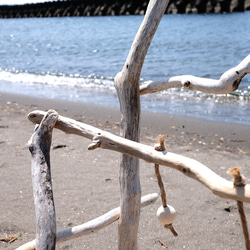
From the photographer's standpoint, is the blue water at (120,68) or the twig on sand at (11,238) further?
the blue water at (120,68)

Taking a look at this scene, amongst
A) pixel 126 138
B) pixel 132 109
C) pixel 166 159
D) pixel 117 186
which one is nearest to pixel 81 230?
pixel 126 138

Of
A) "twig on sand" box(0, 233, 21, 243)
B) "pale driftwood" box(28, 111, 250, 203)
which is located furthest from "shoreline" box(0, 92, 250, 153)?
"pale driftwood" box(28, 111, 250, 203)

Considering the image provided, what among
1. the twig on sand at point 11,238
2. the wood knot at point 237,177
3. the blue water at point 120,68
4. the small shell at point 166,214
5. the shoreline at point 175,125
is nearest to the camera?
the wood knot at point 237,177

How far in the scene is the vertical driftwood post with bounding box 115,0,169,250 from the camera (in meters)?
2.07

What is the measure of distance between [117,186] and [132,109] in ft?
7.45

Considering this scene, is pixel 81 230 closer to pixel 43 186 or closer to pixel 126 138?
pixel 43 186

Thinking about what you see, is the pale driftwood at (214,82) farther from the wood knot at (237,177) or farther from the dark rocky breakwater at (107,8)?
the dark rocky breakwater at (107,8)

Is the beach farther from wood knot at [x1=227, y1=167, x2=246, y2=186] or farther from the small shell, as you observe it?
wood knot at [x1=227, y1=167, x2=246, y2=186]

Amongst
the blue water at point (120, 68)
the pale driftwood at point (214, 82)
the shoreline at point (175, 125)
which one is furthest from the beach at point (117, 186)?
the pale driftwood at point (214, 82)

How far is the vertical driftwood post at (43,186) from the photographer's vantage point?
1.85m

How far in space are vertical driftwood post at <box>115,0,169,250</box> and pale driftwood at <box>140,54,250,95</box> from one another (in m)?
0.14

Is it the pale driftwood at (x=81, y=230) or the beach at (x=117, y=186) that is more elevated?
the pale driftwood at (x=81, y=230)

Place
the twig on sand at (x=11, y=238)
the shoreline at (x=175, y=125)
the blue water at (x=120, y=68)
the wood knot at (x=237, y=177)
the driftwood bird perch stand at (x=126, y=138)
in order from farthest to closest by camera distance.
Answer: the blue water at (x=120, y=68) < the shoreline at (x=175, y=125) < the twig on sand at (x=11, y=238) < the driftwood bird perch stand at (x=126, y=138) < the wood knot at (x=237, y=177)

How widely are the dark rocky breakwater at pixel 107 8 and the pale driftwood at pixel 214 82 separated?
36.9m
